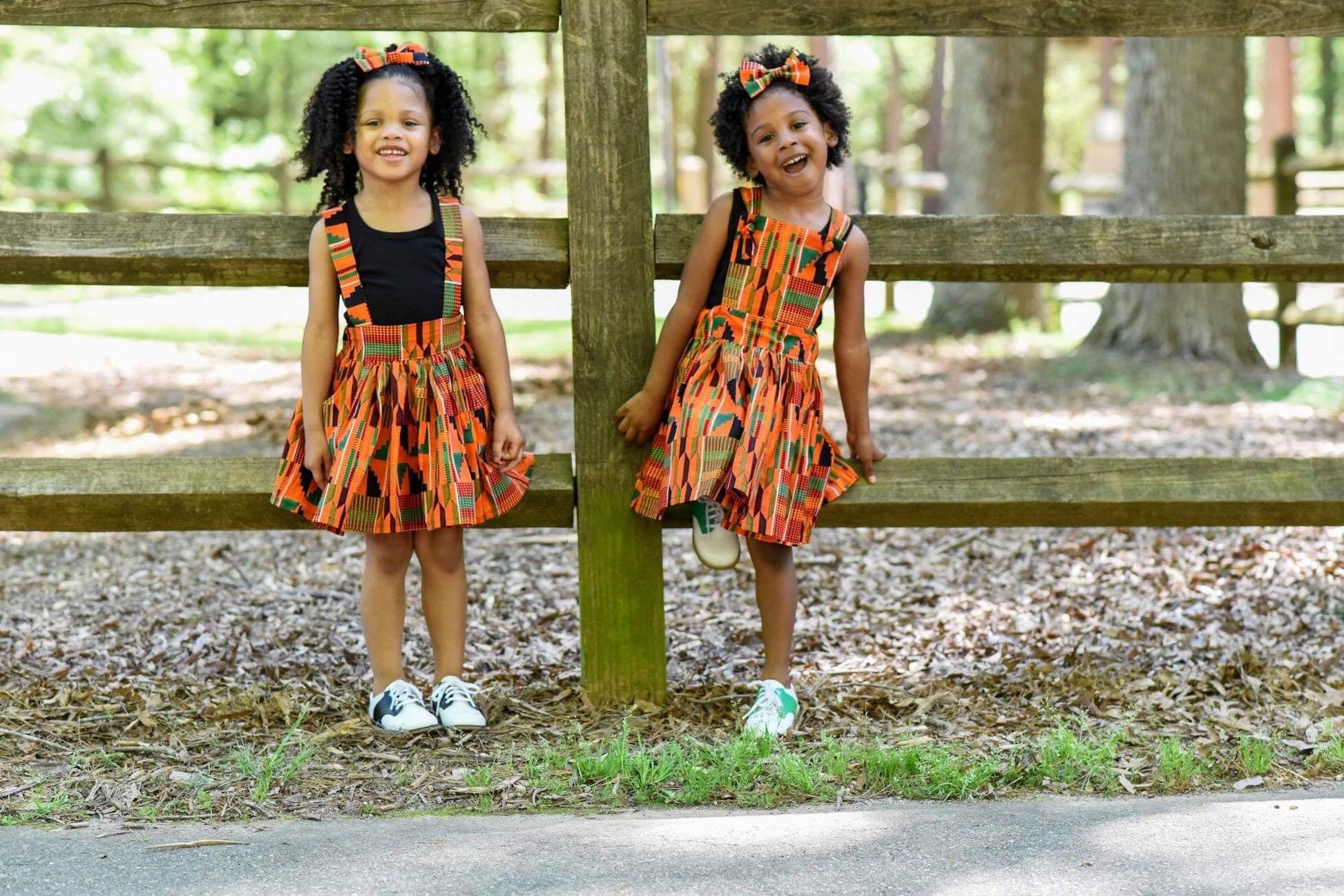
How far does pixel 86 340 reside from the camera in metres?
11.2

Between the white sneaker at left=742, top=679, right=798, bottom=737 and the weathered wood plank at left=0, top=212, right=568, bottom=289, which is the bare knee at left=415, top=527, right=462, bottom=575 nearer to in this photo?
the weathered wood plank at left=0, top=212, right=568, bottom=289

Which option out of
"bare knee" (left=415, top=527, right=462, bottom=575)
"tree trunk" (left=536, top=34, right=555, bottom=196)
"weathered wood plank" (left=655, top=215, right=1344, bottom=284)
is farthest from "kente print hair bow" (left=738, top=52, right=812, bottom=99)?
"tree trunk" (left=536, top=34, right=555, bottom=196)

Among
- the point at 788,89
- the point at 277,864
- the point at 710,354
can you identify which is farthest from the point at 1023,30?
the point at 277,864

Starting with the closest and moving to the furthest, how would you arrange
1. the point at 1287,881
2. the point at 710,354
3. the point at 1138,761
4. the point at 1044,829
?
1. the point at 1287,881
2. the point at 1044,829
3. the point at 1138,761
4. the point at 710,354

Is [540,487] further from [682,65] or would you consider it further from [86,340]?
[682,65]

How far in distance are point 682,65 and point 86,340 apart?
106 ft

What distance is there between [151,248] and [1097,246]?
216 centimetres

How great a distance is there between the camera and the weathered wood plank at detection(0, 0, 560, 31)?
3123 mm

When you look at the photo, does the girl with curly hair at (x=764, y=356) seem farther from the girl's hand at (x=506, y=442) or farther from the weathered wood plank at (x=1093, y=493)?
the girl's hand at (x=506, y=442)

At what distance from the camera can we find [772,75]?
3.39 m

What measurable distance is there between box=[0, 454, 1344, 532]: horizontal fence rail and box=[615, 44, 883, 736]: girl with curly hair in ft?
0.43

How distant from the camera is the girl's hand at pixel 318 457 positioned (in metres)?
3.27

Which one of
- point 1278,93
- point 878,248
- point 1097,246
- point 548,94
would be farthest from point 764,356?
point 1278,93

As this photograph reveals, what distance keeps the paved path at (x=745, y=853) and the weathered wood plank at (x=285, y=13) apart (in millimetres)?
1725
